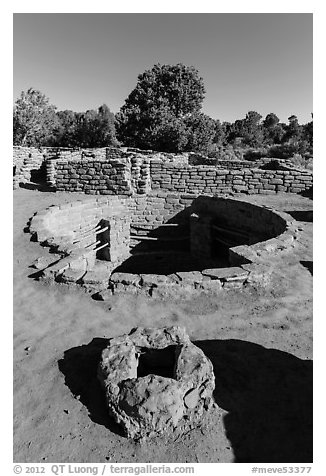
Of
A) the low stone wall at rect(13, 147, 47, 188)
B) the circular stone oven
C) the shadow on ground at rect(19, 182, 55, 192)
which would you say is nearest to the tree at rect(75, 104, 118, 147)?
the low stone wall at rect(13, 147, 47, 188)

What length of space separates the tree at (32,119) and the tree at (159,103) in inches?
352

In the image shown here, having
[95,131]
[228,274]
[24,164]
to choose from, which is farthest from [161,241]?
[95,131]

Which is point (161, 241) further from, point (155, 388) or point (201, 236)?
point (155, 388)

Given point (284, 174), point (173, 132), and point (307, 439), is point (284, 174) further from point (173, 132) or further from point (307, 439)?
point (173, 132)

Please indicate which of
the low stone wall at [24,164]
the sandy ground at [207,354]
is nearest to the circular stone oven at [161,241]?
the sandy ground at [207,354]

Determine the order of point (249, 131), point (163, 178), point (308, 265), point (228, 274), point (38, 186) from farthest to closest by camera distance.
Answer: point (249, 131)
point (38, 186)
point (163, 178)
point (308, 265)
point (228, 274)

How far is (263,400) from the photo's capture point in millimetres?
3428

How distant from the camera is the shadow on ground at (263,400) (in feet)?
9.45

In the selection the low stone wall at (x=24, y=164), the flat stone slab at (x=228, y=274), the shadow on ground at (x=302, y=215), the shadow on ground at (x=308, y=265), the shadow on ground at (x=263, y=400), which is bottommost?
the shadow on ground at (x=263, y=400)

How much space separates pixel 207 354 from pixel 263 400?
3.18ft

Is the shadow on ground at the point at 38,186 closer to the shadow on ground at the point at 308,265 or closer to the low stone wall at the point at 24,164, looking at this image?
the low stone wall at the point at 24,164

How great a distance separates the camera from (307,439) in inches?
117

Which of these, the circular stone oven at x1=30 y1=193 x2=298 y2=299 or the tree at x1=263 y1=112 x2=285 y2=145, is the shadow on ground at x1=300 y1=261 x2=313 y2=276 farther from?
the tree at x1=263 y1=112 x2=285 y2=145

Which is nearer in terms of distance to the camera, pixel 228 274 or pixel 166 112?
pixel 228 274
